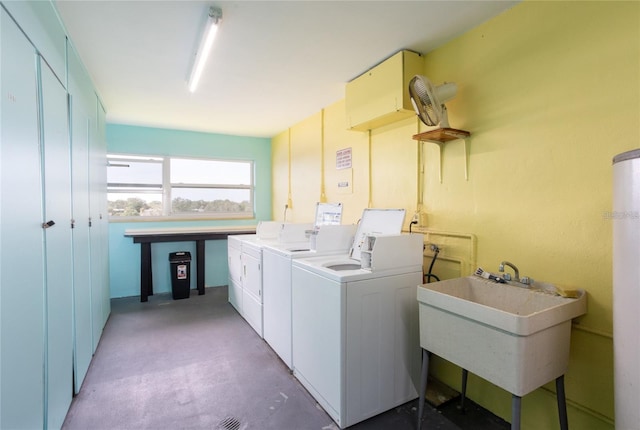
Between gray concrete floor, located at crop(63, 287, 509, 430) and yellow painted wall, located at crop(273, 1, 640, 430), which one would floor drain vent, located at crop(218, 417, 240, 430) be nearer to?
gray concrete floor, located at crop(63, 287, 509, 430)

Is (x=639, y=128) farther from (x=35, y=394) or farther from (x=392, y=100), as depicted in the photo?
(x=35, y=394)

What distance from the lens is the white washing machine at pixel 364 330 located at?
1.94 meters

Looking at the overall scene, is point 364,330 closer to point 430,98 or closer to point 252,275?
point 430,98

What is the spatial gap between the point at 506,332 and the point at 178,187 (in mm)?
4796

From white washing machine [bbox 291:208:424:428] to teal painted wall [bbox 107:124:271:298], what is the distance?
326 centimetres

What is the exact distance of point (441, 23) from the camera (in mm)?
2098

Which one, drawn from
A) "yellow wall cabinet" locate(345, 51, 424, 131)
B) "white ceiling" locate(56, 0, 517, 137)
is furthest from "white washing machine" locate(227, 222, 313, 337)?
"white ceiling" locate(56, 0, 517, 137)

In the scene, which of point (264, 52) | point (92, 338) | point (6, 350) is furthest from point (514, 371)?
point (92, 338)

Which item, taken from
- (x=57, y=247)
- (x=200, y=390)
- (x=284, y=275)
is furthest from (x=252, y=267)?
(x=57, y=247)

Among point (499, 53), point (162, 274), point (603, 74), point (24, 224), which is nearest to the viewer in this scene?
point (24, 224)

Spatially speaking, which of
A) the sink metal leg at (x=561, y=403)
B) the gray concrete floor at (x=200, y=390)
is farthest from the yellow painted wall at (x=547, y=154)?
the gray concrete floor at (x=200, y=390)

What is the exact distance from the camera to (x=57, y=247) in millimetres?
1751

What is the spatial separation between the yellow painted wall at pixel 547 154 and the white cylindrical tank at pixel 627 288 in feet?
1.47

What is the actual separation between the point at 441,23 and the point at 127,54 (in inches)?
92.4
